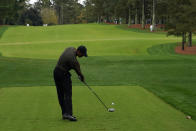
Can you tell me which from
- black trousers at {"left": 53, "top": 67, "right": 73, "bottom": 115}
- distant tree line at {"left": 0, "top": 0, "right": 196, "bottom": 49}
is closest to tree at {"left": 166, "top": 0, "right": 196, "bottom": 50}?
distant tree line at {"left": 0, "top": 0, "right": 196, "bottom": 49}

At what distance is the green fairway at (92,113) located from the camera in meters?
7.68

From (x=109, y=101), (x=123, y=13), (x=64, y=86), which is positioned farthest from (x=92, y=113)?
(x=123, y=13)

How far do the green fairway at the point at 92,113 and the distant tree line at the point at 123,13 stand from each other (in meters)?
22.0

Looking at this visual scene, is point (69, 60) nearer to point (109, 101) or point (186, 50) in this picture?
point (109, 101)

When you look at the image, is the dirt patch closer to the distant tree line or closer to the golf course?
the distant tree line

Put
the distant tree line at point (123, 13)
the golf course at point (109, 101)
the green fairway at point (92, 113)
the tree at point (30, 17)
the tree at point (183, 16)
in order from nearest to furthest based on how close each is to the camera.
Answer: the green fairway at point (92, 113) → the golf course at point (109, 101) → the tree at point (183, 16) → the distant tree line at point (123, 13) → the tree at point (30, 17)

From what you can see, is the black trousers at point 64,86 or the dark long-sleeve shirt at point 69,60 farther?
the black trousers at point 64,86

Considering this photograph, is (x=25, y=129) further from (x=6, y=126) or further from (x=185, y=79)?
(x=185, y=79)

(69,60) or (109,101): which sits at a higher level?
(69,60)

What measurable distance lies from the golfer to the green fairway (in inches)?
12.9

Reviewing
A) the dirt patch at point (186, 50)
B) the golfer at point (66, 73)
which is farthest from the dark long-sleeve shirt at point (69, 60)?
the dirt patch at point (186, 50)

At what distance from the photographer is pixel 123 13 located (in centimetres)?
8419

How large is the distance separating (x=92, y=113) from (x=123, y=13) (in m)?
76.6

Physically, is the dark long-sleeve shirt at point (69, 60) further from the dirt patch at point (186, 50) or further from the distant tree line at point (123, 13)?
the dirt patch at point (186, 50)
